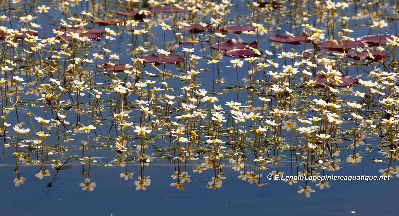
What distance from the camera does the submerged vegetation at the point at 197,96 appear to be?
3523mm

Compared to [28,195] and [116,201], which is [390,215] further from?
[28,195]

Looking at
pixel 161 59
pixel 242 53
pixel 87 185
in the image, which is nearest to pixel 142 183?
pixel 87 185

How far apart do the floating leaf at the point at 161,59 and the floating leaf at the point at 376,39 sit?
1.38m

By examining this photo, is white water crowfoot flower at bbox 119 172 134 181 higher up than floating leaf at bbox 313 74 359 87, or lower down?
lower down

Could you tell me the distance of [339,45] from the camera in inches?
197

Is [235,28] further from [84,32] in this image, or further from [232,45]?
[84,32]

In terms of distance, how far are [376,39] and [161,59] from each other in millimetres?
→ 1612

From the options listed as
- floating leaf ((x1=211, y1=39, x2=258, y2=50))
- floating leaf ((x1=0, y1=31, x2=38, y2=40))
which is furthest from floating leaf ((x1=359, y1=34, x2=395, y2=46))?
floating leaf ((x1=0, y1=31, x2=38, y2=40))

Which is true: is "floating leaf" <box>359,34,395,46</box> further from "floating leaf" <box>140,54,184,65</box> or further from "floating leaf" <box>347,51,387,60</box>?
"floating leaf" <box>140,54,184,65</box>

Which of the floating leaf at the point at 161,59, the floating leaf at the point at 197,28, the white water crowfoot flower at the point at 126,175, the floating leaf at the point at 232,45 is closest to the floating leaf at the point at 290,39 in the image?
the floating leaf at the point at 232,45

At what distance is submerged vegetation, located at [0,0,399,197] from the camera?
3.52 metres

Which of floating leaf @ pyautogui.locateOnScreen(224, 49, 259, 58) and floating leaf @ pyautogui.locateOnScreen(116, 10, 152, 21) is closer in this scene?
floating leaf @ pyautogui.locateOnScreen(224, 49, 259, 58)

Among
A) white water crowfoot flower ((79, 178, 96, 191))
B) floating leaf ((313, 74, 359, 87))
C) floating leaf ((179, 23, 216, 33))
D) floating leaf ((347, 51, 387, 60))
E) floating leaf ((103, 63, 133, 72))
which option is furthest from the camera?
floating leaf ((179, 23, 216, 33))

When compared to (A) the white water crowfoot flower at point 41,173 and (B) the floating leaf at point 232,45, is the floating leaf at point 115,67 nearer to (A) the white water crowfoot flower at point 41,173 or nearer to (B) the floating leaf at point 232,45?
(B) the floating leaf at point 232,45
